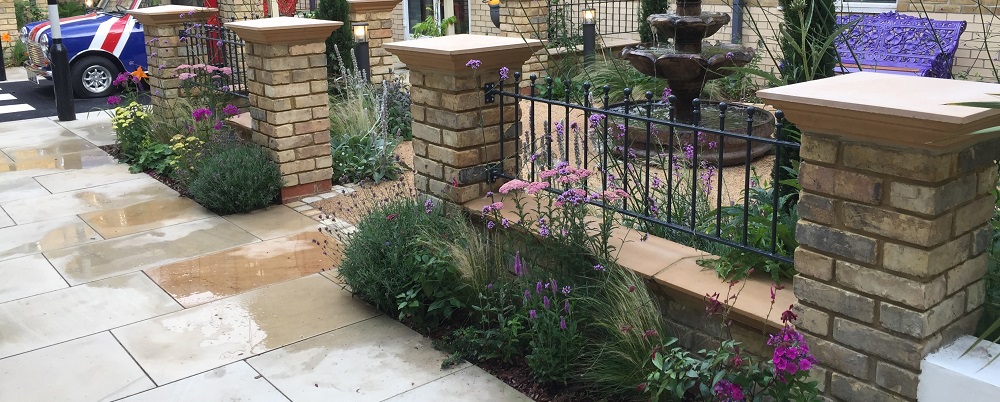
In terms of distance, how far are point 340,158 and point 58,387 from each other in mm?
3879

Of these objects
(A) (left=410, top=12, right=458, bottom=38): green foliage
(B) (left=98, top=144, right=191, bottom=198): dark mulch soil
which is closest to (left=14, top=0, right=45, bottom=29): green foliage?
(A) (left=410, top=12, right=458, bottom=38): green foliage

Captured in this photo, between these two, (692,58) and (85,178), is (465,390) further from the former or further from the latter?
(85,178)

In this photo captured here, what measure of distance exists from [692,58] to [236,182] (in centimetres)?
353

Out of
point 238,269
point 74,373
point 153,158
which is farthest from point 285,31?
point 74,373

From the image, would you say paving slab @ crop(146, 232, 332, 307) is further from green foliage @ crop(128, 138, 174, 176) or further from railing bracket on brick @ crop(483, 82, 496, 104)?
green foliage @ crop(128, 138, 174, 176)

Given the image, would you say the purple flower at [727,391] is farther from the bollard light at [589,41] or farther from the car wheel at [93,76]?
the car wheel at [93,76]

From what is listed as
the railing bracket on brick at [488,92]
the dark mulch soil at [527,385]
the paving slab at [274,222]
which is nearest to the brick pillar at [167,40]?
the paving slab at [274,222]

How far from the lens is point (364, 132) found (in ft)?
26.2

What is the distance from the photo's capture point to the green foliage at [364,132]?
745 centimetres

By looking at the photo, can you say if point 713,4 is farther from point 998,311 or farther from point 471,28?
point 998,311

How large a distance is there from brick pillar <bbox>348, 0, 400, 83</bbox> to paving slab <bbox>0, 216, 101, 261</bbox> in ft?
16.6

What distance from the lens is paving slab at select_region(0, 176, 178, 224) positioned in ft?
22.3

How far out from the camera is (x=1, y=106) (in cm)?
1220

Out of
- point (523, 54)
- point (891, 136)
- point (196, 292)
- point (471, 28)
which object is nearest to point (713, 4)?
point (471, 28)
